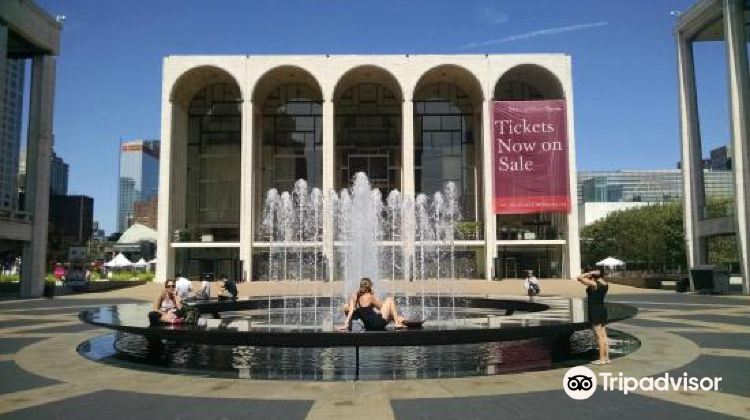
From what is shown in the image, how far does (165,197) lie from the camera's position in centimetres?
4572

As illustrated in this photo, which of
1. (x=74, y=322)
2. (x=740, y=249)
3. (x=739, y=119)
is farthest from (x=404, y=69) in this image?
(x=74, y=322)

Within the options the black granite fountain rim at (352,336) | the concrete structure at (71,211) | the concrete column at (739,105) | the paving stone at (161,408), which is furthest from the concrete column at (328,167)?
the concrete structure at (71,211)

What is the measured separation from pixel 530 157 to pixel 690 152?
1147cm

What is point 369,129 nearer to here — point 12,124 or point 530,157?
point 530,157

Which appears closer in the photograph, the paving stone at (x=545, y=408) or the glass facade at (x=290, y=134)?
the paving stone at (x=545, y=408)

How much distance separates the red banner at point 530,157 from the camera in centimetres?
4450

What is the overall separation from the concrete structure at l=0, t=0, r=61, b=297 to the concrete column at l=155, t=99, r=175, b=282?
13122mm

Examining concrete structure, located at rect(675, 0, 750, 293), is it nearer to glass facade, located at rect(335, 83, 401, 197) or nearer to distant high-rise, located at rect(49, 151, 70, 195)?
glass facade, located at rect(335, 83, 401, 197)

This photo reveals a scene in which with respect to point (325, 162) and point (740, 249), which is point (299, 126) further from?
point (740, 249)

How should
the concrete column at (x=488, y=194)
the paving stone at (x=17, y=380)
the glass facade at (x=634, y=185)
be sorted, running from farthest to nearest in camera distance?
the glass facade at (x=634, y=185) < the concrete column at (x=488, y=194) < the paving stone at (x=17, y=380)

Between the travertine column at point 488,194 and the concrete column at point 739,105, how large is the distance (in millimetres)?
17143

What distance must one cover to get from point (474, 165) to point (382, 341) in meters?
45.6

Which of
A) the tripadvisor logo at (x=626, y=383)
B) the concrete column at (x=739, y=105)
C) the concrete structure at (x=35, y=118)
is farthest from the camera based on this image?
the concrete column at (x=739, y=105)

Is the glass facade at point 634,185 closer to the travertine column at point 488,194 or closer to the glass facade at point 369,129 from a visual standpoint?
the glass facade at point 369,129
